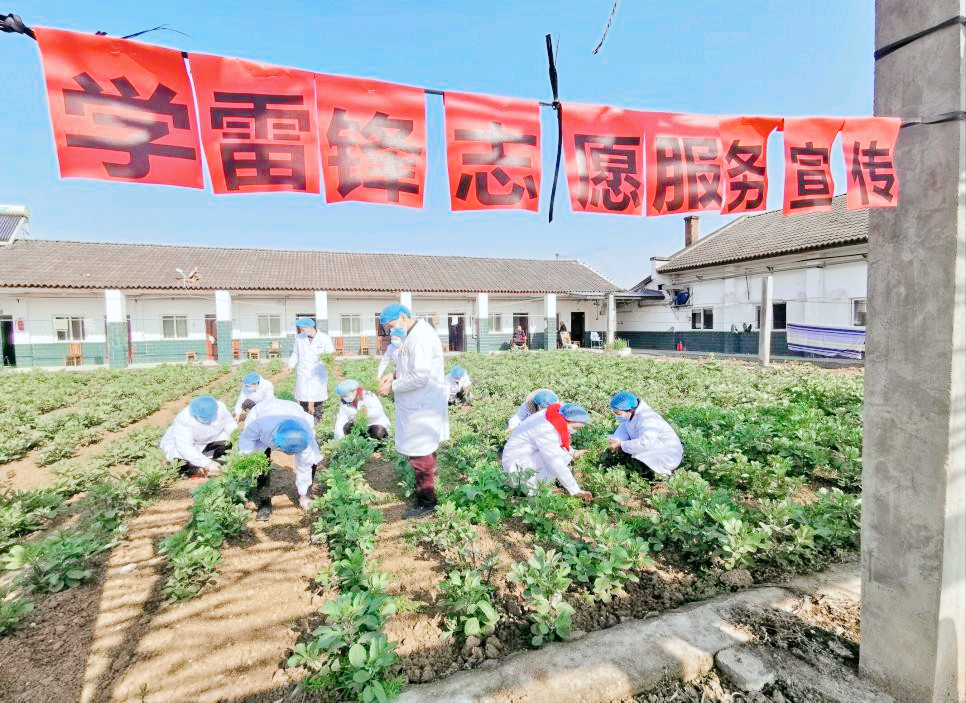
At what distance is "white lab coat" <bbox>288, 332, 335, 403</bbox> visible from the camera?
693cm

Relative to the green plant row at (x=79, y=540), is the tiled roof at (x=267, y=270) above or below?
above

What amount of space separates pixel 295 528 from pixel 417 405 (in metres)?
1.41

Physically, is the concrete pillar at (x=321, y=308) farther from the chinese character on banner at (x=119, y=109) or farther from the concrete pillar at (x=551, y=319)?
the chinese character on banner at (x=119, y=109)

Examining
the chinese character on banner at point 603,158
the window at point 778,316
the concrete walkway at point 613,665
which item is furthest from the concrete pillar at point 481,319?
the concrete walkway at point 613,665

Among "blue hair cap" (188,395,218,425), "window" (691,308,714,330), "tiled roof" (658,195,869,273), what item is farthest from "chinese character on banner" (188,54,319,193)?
"window" (691,308,714,330)

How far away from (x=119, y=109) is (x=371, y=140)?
149cm

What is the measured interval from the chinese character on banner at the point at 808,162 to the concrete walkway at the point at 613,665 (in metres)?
2.98

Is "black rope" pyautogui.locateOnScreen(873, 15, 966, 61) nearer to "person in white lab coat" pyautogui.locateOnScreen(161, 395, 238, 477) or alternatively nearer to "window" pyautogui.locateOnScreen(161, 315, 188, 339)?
"person in white lab coat" pyautogui.locateOnScreen(161, 395, 238, 477)

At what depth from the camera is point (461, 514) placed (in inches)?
132

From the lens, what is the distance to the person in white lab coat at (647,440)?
4.36 meters

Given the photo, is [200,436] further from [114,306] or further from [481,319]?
[481,319]

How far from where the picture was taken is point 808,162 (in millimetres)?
3502

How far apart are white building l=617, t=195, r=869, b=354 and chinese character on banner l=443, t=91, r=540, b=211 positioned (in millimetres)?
13464

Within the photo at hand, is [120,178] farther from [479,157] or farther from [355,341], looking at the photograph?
[355,341]
